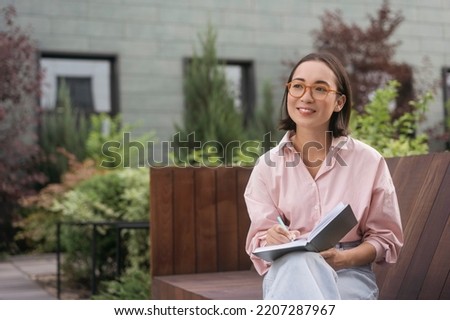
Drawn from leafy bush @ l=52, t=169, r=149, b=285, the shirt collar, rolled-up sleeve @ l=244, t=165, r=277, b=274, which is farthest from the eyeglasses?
leafy bush @ l=52, t=169, r=149, b=285

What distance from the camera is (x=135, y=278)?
4.34 meters

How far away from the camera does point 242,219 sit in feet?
12.6

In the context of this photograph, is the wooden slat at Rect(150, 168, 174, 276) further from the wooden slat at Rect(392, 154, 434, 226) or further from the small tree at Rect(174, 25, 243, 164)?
the small tree at Rect(174, 25, 243, 164)

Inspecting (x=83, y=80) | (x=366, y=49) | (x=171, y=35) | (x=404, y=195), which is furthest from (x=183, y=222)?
(x=366, y=49)

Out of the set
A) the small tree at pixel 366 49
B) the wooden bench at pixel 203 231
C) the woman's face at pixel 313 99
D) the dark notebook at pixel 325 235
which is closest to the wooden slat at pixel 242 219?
the wooden bench at pixel 203 231

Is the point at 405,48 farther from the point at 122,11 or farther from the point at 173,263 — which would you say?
the point at 173,263

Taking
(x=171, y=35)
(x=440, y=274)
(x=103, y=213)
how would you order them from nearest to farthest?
(x=440, y=274)
(x=103, y=213)
(x=171, y=35)

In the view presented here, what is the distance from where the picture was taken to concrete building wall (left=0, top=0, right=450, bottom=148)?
955 cm

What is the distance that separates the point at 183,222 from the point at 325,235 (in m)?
1.91

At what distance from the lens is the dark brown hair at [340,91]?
213cm

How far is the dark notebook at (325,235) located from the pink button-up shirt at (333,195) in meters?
0.20

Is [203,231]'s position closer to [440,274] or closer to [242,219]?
[242,219]

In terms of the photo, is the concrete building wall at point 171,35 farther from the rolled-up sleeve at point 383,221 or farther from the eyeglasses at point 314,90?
the rolled-up sleeve at point 383,221

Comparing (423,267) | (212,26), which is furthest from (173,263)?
(212,26)
